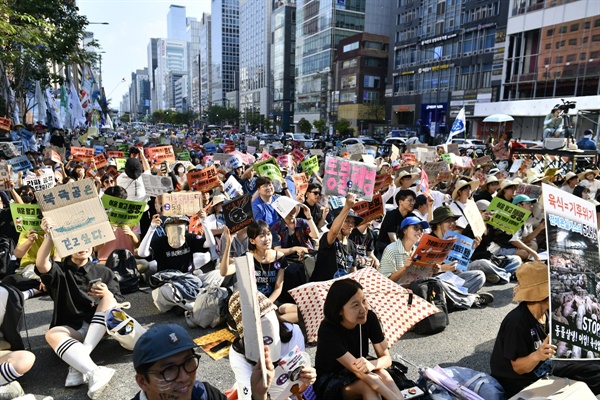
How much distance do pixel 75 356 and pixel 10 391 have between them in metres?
0.49

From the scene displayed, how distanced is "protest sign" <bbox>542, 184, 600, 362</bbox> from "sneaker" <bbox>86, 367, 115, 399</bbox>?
3427 mm

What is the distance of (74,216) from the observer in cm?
400

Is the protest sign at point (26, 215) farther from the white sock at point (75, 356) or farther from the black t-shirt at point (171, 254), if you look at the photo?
the white sock at point (75, 356)

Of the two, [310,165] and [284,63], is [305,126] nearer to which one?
[284,63]

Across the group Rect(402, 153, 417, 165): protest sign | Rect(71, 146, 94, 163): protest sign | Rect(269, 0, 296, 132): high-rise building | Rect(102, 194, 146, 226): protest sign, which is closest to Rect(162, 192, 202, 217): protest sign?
Rect(102, 194, 146, 226): protest sign

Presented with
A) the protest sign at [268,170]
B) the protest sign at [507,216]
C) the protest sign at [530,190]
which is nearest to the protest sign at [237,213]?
the protest sign at [268,170]

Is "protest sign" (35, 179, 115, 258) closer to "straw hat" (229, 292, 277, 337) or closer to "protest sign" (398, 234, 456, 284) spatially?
"straw hat" (229, 292, 277, 337)

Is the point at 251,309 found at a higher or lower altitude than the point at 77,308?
higher

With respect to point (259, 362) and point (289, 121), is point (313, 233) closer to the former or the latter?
point (259, 362)

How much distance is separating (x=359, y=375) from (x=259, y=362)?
3.83ft

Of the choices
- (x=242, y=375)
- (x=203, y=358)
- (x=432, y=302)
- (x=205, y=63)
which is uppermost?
(x=205, y=63)

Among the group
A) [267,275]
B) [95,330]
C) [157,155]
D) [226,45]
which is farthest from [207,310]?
[226,45]

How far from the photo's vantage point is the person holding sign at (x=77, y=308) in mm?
3650

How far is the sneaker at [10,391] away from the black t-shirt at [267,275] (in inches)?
88.2
